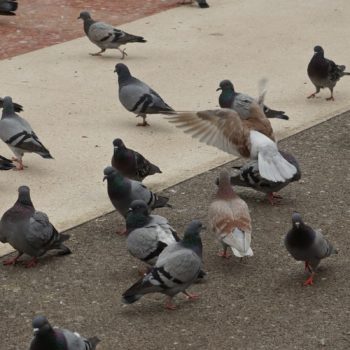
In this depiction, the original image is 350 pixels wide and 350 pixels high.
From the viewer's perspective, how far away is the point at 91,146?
956 centimetres

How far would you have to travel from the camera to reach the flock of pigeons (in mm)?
6469

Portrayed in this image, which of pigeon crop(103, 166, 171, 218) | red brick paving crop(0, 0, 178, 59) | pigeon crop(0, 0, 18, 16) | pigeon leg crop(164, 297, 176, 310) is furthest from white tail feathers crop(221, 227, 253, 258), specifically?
pigeon crop(0, 0, 18, 16)

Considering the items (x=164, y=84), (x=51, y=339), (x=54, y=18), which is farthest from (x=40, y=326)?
(x=54, y=18)

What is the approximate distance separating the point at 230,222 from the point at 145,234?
586 millimetres

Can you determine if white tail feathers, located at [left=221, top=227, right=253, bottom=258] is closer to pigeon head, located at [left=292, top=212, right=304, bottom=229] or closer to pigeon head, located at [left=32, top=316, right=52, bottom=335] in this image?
pigeon head, located at [left=292, top=212, right=304, bottom=229]

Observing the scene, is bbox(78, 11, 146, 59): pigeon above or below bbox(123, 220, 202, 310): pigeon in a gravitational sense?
below

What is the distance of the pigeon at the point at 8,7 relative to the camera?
527 inches

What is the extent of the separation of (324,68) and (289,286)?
4.20 meters

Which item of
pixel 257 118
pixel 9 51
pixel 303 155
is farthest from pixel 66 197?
pixel 9 51

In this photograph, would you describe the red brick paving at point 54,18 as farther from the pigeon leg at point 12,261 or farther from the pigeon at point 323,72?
the pigeon leg at point 12,261

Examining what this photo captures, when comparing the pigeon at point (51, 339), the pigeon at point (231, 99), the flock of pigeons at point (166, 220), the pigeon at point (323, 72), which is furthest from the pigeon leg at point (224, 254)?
the pigeon at point (323, 72)

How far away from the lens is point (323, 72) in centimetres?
1070

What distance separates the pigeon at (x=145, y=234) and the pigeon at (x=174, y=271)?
0.19 m

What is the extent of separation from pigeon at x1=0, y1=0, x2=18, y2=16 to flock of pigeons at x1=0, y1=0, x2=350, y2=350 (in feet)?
13.2
